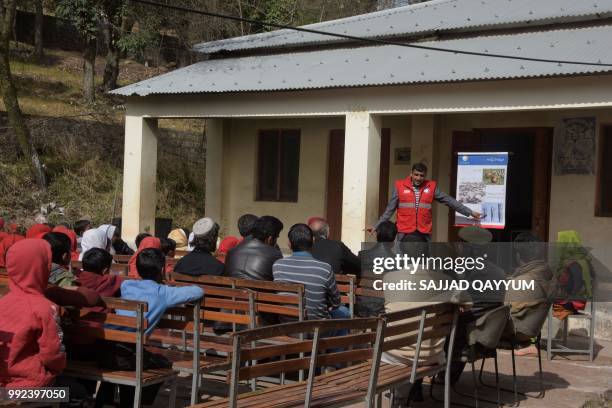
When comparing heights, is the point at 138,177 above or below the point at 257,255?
above

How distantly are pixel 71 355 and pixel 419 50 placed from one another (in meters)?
8.41

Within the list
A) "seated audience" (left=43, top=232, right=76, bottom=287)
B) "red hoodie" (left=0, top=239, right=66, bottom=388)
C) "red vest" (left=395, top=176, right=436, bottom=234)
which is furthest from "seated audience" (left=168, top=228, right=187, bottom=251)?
"red hoodie" (left=0, top=239, right=66, bottom=388)

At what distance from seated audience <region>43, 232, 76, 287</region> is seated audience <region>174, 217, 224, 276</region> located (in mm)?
1112

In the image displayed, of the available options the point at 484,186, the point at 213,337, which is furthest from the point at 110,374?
the point at 484,186

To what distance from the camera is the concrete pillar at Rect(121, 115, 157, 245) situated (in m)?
13.8

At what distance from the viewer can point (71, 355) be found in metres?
4.95

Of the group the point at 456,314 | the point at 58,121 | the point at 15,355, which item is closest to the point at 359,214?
the point at 456,314

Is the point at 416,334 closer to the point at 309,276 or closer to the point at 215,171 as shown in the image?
the point at 309,276

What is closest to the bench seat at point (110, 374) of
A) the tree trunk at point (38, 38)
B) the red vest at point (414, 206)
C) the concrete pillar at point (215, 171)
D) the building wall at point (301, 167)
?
the red vest at point (414, 206)

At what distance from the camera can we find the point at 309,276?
6074 millimetres

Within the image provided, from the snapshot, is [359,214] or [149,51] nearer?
[359,214]

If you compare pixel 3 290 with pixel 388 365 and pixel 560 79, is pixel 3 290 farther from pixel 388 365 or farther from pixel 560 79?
pixel 560 79

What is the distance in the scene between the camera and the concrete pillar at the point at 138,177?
13805 mm

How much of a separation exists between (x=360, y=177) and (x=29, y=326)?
7.53 metres
